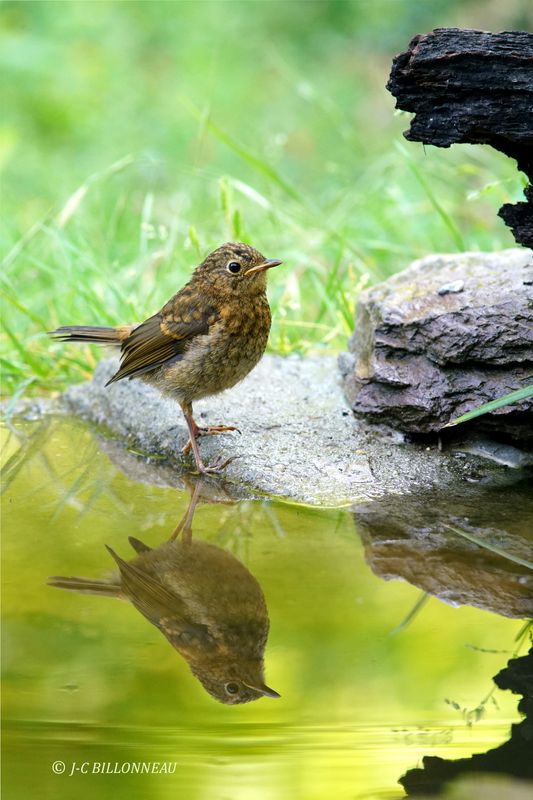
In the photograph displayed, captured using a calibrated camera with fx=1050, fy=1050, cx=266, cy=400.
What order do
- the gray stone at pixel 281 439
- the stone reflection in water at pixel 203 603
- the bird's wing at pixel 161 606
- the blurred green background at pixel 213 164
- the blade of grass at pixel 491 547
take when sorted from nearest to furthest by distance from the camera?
the stone reflection in water at pixel 203 603 < the bird's wing at pixel 161 606 < the blade of grass at pixel 491 547 < the gray stone at pixel 281 439 < the blurred green background at pixel 213 164

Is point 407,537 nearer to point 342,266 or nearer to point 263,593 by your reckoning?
point 263,593

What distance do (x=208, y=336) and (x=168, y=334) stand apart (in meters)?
0.22

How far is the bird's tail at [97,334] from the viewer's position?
536cm

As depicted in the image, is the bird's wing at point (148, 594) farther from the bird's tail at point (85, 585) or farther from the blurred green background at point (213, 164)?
the blurred green background at point (213, 164)

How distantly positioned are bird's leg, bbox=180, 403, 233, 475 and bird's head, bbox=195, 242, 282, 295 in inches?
23.5

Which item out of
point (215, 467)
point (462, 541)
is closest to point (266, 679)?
point (462, 541)

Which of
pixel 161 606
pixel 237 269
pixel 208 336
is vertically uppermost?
pixel 237 269

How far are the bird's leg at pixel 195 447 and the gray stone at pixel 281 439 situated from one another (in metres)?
0.04

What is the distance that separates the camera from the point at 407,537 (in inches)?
152

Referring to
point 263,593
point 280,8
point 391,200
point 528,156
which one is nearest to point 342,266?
point 391,200

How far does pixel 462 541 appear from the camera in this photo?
3.80 m

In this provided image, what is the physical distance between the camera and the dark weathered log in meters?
3.81

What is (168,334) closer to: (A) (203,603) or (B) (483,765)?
(A) (203,603)

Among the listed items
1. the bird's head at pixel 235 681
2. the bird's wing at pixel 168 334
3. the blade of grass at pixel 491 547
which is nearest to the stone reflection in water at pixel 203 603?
the bird's head at pixel 235 681
